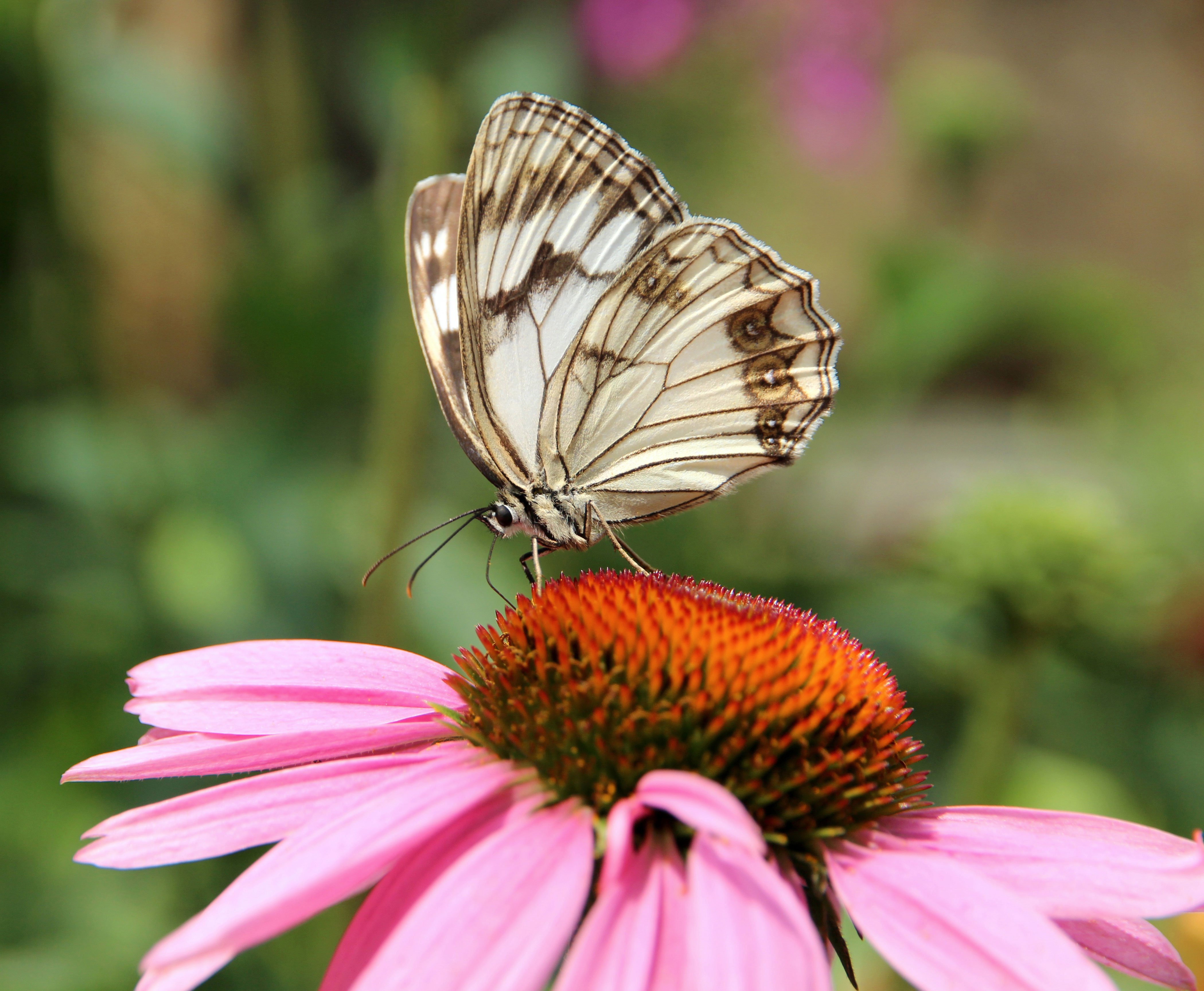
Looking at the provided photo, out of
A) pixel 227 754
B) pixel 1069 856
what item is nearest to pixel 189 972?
pixel 227 754

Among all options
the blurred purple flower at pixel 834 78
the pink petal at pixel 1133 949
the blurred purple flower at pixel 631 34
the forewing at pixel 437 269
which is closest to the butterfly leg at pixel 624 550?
the forewing at pixel 437 269

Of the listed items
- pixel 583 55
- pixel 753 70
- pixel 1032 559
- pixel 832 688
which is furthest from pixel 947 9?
pixel 832 688

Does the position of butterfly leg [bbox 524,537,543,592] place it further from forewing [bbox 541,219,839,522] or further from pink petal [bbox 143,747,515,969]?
pink petal [bbox 143,747,515,969]

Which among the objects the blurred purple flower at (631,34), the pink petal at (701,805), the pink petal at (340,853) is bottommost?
the pink petal at (701,805)

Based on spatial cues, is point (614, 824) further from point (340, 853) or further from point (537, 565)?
point (537, 565)

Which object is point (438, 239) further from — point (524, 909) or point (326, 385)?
point (326, 385)

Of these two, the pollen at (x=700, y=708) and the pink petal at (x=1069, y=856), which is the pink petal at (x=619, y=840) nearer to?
the pollen at (x=700, y=708)

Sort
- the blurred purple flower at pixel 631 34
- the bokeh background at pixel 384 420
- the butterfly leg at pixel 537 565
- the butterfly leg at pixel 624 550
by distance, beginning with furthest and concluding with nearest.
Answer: the blurred purple flower at pixel 631 34, the bokeh background at pixel 384 420, the butterfly leg at pixel 624 550, the butterfly leg at pixel 537 565

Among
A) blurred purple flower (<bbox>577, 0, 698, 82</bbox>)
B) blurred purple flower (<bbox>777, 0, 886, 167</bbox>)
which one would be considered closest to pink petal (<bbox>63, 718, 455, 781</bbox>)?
blurred purple flower (<bbox>577, 0, 698, 82</bbox>)
